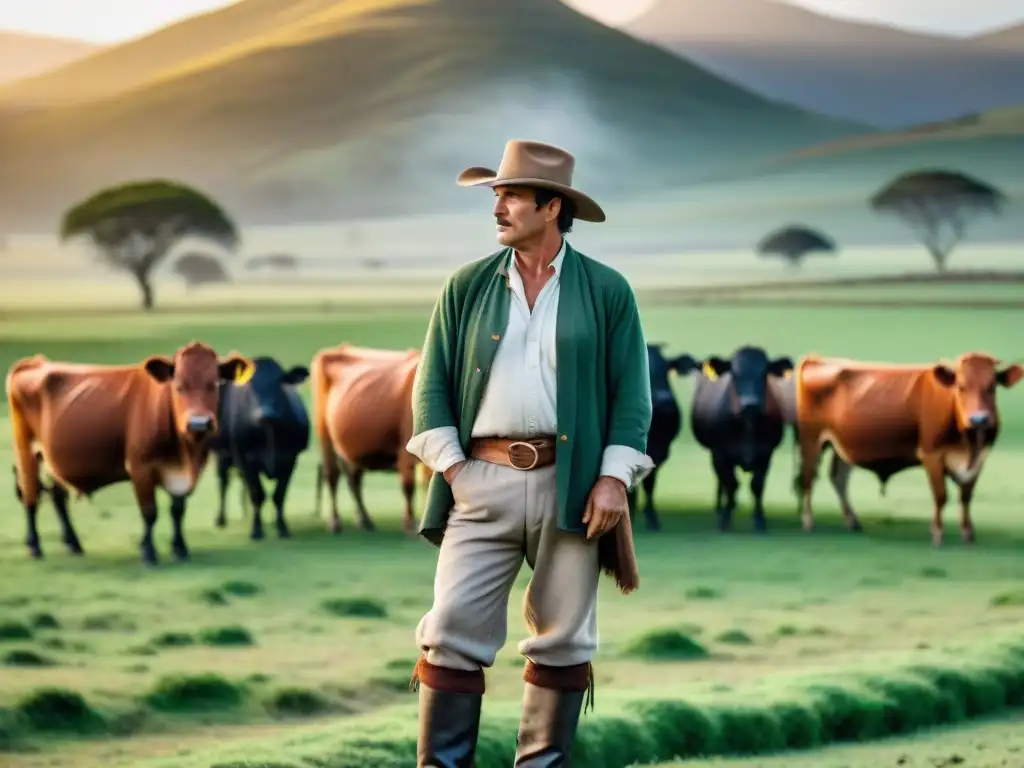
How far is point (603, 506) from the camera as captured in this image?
4.13 metres

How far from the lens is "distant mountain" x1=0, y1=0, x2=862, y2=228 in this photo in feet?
66.8

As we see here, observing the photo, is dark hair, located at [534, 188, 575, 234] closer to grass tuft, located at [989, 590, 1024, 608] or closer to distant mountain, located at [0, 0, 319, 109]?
grass tuft, located at [989, 590, 1024, 608]

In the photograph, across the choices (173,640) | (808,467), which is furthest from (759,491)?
(173,640)

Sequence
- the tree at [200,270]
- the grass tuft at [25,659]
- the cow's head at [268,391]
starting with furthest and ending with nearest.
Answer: the tree at [200,270] → the cow's head at [268,391] → the grass tuft at [25,659]

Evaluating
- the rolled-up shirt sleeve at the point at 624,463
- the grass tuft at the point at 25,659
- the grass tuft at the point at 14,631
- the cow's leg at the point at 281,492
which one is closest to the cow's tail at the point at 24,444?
the cow's leg at the point at 281,492

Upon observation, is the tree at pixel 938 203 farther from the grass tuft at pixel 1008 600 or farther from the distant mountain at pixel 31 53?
the grass tuft at pixel 1008 600

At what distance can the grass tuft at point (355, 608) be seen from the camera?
8.70 metres

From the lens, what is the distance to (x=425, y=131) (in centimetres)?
2188

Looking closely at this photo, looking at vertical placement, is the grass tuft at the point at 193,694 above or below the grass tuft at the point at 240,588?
above

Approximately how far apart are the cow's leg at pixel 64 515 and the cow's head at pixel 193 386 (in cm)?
112

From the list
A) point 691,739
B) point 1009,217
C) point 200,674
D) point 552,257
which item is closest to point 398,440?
point 200,674

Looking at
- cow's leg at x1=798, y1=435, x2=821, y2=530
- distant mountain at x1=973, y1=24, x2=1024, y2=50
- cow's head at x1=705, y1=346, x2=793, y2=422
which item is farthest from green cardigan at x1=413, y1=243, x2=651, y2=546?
distant mountain at x1=973, y1=24, x2=1024, y2=50

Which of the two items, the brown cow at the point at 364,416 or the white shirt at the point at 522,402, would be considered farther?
the brown cow at the point at 364,416

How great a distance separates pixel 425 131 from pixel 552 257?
699 inches
